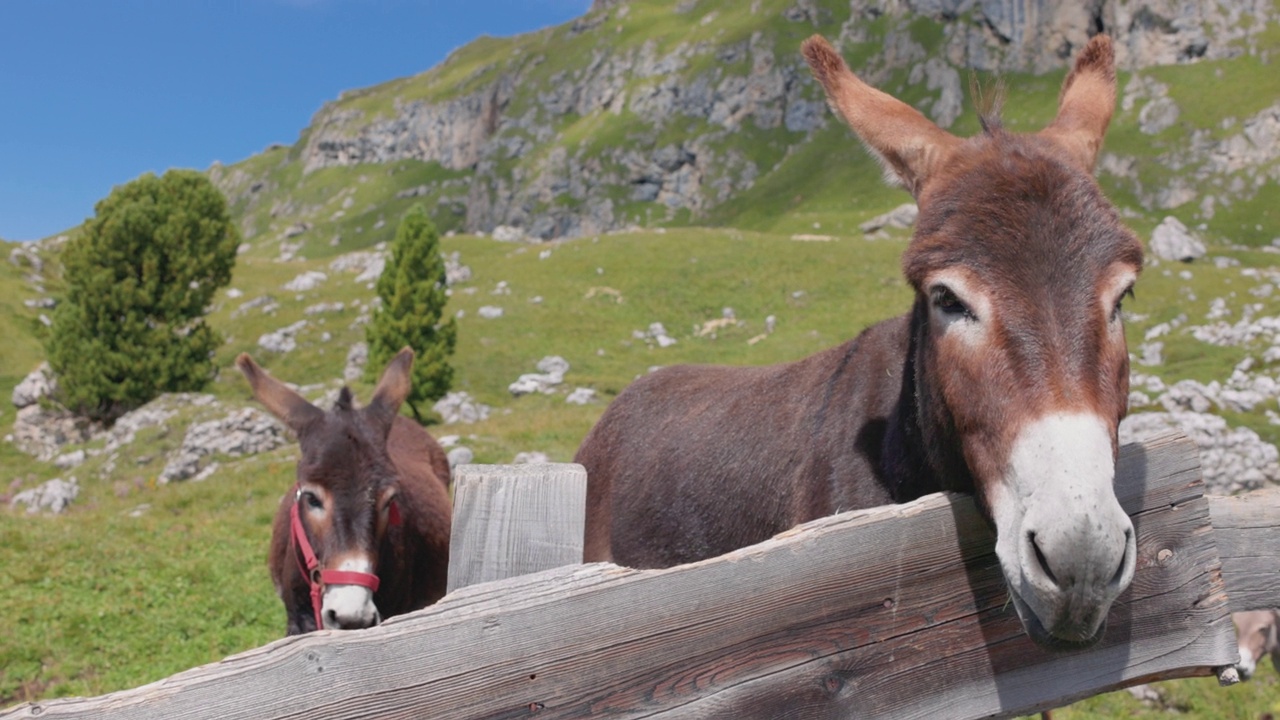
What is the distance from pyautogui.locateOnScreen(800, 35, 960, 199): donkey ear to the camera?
10.3 feet

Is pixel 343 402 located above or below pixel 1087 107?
below

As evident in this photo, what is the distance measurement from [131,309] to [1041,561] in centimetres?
3566

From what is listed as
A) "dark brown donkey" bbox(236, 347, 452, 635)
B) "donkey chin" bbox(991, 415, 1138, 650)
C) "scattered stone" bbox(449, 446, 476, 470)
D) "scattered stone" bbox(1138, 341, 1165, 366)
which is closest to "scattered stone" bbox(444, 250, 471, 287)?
"scattered stone" bbox(449, 446, 476, 470)

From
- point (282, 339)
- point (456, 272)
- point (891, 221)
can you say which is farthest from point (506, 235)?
point (282, 339)

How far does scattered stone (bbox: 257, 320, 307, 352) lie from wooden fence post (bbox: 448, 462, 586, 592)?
125 ft

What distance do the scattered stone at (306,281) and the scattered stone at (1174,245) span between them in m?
48.4

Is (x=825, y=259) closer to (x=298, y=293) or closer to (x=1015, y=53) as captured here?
(x=298, y=293)

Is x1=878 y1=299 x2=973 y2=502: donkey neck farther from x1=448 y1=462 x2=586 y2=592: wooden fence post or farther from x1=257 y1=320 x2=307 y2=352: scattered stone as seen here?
x1=257 y1=320 x2=307 y2=352: scattered stone

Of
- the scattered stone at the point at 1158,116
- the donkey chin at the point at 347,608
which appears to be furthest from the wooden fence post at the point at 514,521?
the scattered stone at the point at 1158,116

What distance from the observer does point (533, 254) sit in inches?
1933

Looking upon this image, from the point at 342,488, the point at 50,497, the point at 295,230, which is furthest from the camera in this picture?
the point at 295,230

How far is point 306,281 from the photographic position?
48.8m

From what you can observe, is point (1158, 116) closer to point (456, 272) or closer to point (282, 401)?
point (456, 272)

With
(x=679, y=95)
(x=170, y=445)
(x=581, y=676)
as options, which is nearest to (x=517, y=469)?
(x=581, y=676)
